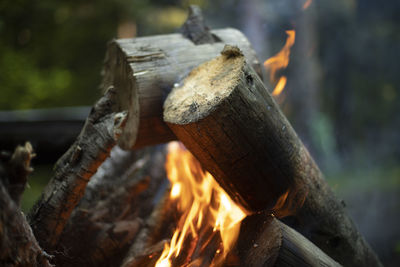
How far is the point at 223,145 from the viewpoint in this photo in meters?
1.82

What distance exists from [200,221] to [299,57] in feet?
26.9

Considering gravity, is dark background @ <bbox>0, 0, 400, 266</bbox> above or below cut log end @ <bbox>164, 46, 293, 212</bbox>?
below

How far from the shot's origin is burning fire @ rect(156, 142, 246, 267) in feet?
6.66

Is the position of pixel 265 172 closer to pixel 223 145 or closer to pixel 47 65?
pixel 223 145

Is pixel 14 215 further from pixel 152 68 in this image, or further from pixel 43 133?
pixel 43 133

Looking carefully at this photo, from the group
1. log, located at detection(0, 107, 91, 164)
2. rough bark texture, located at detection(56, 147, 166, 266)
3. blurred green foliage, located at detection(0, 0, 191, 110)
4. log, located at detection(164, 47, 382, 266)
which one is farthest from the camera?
blurred green foliage, located at detection(0, 0, 191, 110)

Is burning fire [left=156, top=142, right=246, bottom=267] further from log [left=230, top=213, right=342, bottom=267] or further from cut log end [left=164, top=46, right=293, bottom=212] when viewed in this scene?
cut log end [left=164, top=46, right=293, bottom=212]

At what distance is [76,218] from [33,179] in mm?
3218

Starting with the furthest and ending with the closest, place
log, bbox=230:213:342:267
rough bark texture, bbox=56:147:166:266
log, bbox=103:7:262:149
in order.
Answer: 1. rough bark texture, bbox=56:147:166:266
2. log, bbox=103:7:262:149
3. log, bbox=230:213:342:267

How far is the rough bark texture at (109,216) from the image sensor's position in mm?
2438

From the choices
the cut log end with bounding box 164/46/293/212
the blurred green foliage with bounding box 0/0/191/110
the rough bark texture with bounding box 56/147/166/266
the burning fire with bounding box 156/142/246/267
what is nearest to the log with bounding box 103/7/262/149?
the cut log end with bounding box 164/46/293/212

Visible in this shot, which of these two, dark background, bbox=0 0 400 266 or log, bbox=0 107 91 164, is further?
dark background, bbox=0 0 400 266

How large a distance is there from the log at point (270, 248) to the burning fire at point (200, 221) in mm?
78

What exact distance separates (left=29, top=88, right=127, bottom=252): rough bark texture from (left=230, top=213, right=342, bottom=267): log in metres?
0.83
